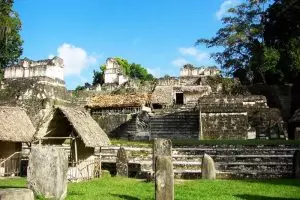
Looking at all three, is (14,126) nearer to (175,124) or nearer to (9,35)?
(175,124)

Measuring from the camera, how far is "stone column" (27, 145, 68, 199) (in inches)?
424

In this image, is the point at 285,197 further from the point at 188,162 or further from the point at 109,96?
the point at 109,96

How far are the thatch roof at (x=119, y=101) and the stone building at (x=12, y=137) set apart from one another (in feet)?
36.9

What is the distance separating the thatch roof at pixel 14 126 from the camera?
17.4 m

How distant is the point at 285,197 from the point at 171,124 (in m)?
16.4

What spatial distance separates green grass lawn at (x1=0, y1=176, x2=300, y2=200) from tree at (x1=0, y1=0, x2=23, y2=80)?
57.3 ft

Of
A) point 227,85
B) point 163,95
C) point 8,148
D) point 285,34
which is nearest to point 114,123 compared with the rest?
point 163,95

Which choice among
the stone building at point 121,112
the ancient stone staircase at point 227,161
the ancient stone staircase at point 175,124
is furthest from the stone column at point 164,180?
the stone building at point 121,112

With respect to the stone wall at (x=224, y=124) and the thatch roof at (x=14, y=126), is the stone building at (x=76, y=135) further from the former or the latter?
the stone wall at (x=224, y=124)

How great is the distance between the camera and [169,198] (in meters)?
9.97

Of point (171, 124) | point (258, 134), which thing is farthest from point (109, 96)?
point (258, 134)

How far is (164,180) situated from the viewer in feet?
33.3

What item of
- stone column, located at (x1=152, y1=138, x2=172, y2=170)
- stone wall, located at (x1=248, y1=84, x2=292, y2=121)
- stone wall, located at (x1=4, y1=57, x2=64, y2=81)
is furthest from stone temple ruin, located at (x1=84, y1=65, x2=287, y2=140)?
stone column, located at (x1=152, y1=138, x2=172, y2=170)

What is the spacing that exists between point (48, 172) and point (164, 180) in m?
3.03
